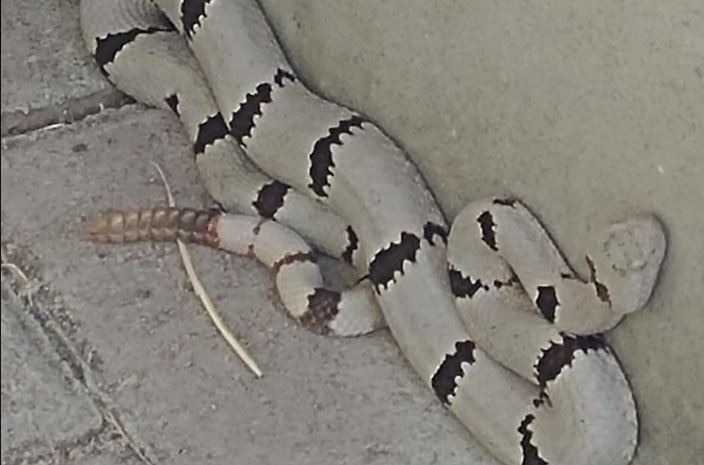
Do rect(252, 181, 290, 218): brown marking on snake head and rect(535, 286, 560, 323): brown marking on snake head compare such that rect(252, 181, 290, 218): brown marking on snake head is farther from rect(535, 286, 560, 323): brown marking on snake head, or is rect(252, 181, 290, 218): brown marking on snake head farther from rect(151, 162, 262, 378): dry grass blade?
rect(535, 286, 560, 323): brown marking on snake head

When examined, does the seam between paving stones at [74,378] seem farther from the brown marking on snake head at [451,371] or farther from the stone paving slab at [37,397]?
the brown marking on snake head at [451,371]

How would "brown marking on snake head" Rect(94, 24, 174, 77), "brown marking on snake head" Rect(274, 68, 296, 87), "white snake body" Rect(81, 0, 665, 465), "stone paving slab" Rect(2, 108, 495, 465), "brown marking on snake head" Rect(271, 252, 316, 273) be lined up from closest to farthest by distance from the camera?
1. "white snake body" Rect(81, 0, 665, 465)
2. "stone paving slab" Rect(2, 108, 495, 465)
3. "brown marking on snake head" Rect(271, 252, 316, 273)
4. "brown marking on snake head" Rect(274, 68, 296, 87)
5. "brown marking on snake head" Rect(94, 24, 174, 77)

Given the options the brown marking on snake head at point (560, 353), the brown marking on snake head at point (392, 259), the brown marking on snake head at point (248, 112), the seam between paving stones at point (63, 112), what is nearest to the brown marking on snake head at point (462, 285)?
the brown marking on snake head at point (392, 259)

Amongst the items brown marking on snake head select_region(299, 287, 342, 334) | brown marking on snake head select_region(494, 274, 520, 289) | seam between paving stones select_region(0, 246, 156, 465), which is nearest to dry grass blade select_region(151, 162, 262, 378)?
brown marking on snake head select_region(299, 287, 342, 334)

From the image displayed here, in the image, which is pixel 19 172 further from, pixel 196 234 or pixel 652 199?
pixel 652 199

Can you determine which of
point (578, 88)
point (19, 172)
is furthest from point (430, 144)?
point (19, 172)
